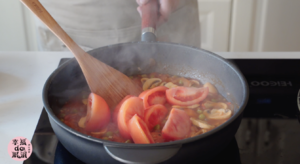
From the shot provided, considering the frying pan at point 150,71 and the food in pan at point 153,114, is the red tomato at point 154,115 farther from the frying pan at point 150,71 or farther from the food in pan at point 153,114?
the frying pan at point 150,71

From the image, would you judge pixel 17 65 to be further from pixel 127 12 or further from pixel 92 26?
pixel 127 12

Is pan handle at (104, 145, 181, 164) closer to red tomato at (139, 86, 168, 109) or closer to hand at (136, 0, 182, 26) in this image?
red tomato at (139, 86, 168, 109)

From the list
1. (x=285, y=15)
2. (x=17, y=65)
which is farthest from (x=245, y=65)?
(x=285, y=15)

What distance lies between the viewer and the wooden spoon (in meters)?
0.90

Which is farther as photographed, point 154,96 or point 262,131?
point 154,96

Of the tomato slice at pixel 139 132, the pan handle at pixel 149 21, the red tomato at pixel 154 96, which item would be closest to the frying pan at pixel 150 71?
the pan handle at pixel 149 21

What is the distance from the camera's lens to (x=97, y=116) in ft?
2.70

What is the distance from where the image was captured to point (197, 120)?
2.99ft

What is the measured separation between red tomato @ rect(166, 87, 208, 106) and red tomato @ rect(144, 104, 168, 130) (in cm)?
8

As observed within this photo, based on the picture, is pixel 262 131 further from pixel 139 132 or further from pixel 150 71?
pixel 150 71

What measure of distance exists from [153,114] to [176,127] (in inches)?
4.7

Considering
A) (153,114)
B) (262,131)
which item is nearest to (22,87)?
(153,114)

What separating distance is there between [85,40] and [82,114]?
0.68 meters

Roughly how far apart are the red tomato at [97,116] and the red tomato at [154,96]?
16 centimetres
